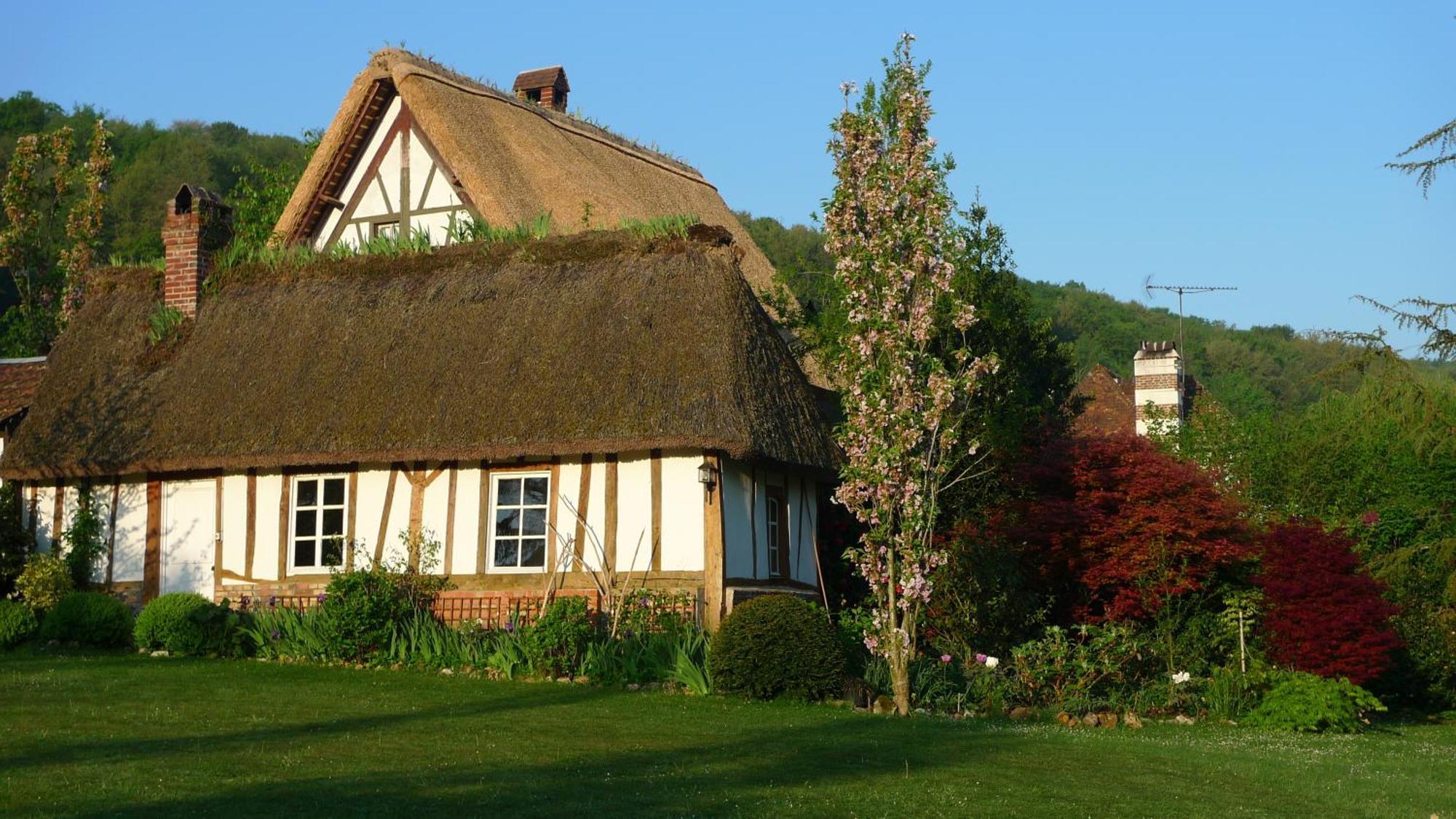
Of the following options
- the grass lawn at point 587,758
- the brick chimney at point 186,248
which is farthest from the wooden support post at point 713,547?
the brick chimney at point 186,248

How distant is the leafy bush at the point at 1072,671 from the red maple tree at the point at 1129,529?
0.95 metres

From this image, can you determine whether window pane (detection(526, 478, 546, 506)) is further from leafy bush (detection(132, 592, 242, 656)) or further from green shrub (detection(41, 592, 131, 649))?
green shrub (detection(41, 592, 131, 649))

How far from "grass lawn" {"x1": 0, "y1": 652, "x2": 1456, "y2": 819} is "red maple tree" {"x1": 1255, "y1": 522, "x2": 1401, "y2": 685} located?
3.52ft

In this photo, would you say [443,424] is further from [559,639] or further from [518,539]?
[559,639]

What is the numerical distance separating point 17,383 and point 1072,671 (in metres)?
16.0

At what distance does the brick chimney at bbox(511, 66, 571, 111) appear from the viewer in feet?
107

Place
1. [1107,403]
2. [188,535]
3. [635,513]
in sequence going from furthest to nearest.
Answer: [1107,403]
[188,535]
[635,513]

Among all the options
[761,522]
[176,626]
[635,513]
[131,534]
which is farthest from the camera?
[131,534]

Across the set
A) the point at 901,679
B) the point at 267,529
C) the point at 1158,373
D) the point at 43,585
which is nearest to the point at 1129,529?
the point at 901,679

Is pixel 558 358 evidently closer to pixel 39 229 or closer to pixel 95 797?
pixel 95 797

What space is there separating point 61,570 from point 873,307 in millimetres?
11552

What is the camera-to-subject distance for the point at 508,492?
19375 mm

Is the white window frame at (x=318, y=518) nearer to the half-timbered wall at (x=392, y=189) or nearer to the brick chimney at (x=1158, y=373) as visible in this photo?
the half-timbered wall at (x=392, y=189)

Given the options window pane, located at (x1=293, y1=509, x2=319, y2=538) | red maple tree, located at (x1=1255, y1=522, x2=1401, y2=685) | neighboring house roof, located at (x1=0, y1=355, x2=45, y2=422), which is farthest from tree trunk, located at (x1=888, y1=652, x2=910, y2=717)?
neighboring house roof, located at (x1=0, y1=355, x2=45, y2=422)
